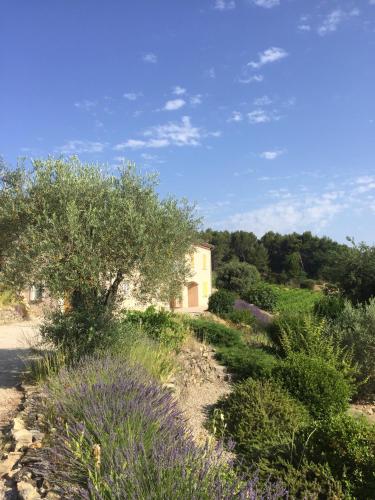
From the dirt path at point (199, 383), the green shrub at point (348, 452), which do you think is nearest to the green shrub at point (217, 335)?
the dirt path at point (199, 383)

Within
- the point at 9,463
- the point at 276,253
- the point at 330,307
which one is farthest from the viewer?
the point at 276,253

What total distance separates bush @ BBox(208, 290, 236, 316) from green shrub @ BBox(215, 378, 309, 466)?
15.2 m

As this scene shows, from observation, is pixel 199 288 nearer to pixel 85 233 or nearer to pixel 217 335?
pixel 217 335

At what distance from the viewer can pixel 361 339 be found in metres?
9.59

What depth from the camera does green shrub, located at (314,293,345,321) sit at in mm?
13781

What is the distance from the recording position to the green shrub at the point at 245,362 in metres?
8.62

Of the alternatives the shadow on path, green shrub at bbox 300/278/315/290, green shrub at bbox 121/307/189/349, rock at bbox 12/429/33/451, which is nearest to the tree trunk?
the shadow on path

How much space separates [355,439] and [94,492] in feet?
8.11

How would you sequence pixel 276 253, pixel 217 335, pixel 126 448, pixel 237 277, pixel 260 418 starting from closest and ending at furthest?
pixel 126 448 → pixel 260 418 → pixel 217 335 → pixel 237 277 → pixel 276 253

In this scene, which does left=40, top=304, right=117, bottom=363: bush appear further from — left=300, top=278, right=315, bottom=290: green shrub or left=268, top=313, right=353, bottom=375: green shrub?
left=300, top=278, right=315, bottom=290: green shrub

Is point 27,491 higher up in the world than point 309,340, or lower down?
lower down

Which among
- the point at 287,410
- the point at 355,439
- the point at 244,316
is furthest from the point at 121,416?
the point at 244,316

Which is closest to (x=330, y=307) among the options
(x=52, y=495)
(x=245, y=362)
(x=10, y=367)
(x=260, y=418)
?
(x=245, y=362)

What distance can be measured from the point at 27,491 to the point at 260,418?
3.10 m
